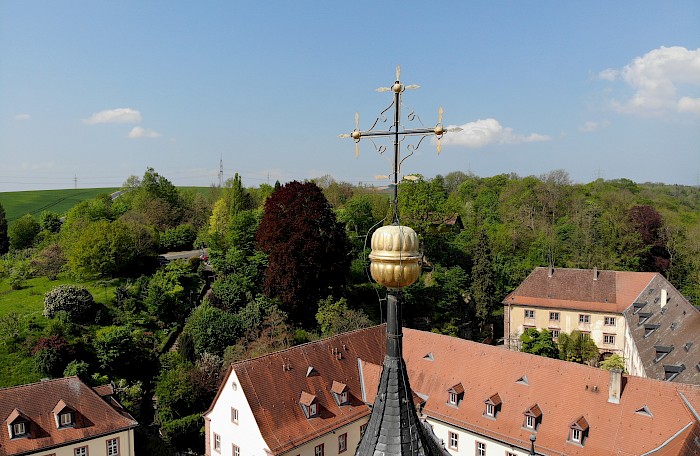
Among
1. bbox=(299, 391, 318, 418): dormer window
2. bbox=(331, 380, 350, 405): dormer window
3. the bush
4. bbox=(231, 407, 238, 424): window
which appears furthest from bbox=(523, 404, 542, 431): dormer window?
the bush

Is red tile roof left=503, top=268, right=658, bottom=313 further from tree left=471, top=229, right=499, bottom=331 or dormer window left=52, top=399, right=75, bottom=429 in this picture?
dormer window left=52, top=399, right=75, bottom=429

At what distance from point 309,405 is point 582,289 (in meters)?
28.7

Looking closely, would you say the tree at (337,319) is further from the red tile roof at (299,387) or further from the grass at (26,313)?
the grass at (26,313)

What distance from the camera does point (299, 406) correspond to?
23828 millimetres

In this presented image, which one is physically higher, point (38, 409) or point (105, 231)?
point (105, 231)

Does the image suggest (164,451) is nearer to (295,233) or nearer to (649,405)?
(295,233)

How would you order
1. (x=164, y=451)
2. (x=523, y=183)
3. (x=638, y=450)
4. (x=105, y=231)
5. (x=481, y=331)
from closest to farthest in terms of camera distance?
(x=638, y=450) → (x=164, y=451) → (x=105, y=231) → (x=481, y=331) → (x=523, y=183)

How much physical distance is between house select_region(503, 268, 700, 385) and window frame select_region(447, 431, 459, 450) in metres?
12.4

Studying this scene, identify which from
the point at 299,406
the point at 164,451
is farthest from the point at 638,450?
the point at 164,451

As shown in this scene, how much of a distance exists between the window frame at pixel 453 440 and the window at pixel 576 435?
5.43 meters

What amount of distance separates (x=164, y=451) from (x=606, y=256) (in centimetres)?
4432

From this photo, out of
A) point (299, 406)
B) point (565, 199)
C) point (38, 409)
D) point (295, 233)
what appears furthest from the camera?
point (565, 199)

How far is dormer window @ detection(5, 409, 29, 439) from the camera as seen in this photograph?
69.1ft

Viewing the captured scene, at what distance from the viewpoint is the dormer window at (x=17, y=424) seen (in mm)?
21047
